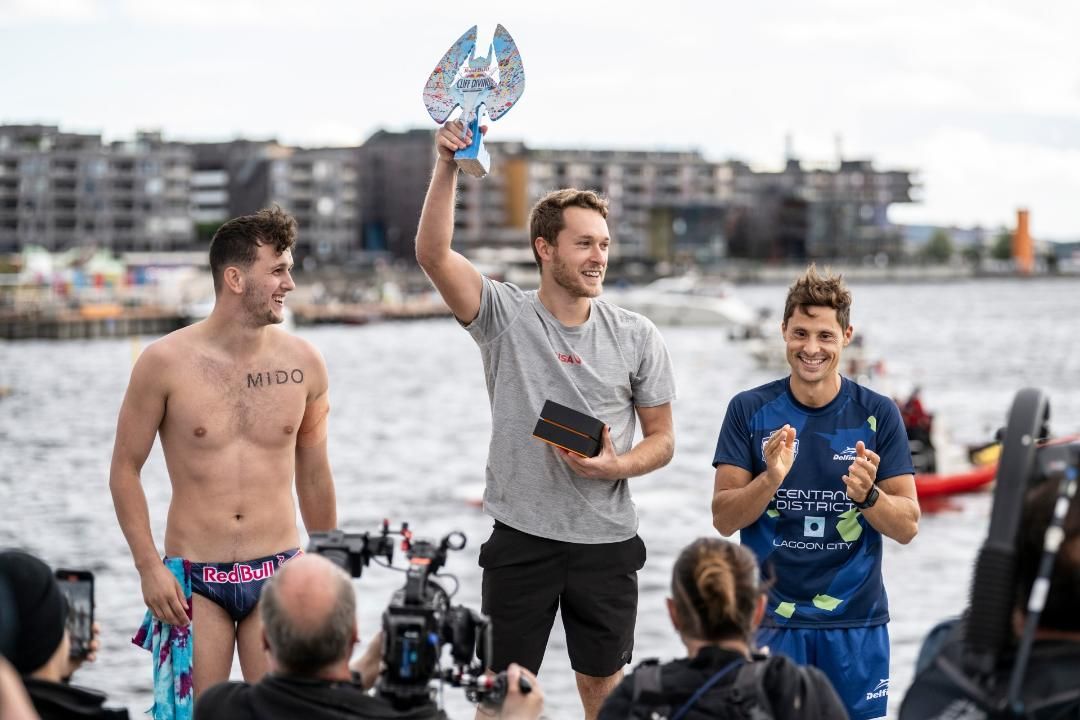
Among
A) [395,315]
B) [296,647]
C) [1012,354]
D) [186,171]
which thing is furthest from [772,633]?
[186,171]

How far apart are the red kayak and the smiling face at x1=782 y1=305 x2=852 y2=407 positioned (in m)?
22.1

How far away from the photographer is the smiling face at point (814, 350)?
5.75 meters

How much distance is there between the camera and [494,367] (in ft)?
20.5

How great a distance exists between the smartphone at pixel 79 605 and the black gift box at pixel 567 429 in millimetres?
1986

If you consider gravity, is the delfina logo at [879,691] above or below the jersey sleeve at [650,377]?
below

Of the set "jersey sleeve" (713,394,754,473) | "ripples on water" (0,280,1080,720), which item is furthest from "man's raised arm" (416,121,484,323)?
"ripples on water" (0,280,1080,720)

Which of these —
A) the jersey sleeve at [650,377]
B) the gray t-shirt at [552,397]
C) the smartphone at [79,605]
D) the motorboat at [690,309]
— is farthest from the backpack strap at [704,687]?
the motorboat at [690,309]

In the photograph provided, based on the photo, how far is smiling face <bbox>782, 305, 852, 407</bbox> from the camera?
18.9 feet

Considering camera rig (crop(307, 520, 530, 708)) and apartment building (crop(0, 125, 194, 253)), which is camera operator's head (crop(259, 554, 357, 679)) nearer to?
camera rig (crop(307, 520, 530, 708))

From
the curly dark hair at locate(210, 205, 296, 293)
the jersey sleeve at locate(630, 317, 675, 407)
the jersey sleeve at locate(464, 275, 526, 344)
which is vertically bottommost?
the jersey sleeve at locate(630, 317, 675, 407)

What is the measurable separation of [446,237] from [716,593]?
224cm

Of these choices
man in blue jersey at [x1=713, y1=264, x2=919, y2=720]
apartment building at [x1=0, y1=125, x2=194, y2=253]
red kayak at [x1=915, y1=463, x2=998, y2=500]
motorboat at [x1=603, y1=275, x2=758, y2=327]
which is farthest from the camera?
apartment building at [x1=0, y1=125, x2=194, y2=253]

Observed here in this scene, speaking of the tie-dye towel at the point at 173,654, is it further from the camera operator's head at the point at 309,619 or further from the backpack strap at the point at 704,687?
the backpack strap at the point at 704,687

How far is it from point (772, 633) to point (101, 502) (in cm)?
2810
